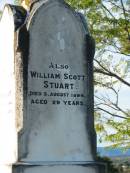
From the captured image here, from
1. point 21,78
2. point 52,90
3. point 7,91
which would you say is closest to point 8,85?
point 7,91

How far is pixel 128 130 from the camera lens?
58.6ft

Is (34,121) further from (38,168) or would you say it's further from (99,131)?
(99,131)

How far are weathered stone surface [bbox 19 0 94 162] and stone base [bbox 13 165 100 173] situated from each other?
0.12 m

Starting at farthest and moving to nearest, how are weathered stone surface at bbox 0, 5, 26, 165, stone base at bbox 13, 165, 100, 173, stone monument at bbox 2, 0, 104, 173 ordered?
weathered stone surface at bbox 0, 5, 26, 165
stone monument at bbox 2, 0, 104, 173
stone base at bbox 13, 165, 100, 173

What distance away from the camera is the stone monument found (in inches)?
317

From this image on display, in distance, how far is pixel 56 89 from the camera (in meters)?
8.30

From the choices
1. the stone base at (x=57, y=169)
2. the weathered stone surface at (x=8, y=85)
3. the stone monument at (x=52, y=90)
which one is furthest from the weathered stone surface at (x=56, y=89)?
the weathered stone surface at (x=8, y=85)

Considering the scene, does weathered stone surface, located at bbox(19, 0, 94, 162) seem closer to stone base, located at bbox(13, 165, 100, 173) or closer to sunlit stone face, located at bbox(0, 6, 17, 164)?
stone base, located at bbox(13, 165, 100, 173)

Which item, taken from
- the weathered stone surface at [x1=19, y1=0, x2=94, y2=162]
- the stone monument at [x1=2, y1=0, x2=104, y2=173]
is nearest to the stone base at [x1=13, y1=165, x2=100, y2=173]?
the stone monument at [x1=2, y1=0, x2=104, y2=173]

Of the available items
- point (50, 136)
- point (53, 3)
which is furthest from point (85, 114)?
point (53, 3)

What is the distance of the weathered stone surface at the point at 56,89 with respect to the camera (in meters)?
8.09

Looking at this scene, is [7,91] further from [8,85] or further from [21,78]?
[21,78]

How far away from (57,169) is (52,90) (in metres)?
1.15

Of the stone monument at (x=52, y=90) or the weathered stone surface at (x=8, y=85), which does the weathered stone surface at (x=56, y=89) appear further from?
the weathered stone surface at (x=8, y=85)
